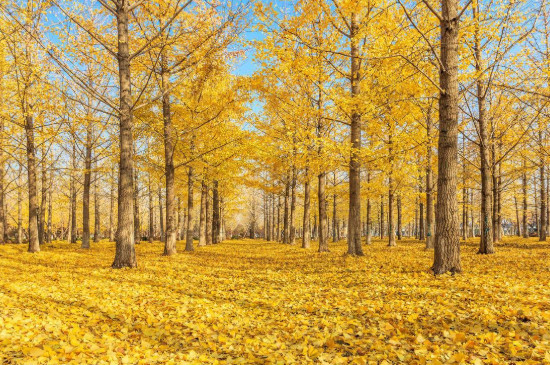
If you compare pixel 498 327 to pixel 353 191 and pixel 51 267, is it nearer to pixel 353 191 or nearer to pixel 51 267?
pixel 353 191

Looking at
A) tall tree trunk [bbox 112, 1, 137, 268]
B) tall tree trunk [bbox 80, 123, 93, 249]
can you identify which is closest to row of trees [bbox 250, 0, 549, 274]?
tall tree trunk [bbox 112, 1, 137, 268]

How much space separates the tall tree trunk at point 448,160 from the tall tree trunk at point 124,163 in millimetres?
7683

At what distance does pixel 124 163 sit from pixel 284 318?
6.57 m

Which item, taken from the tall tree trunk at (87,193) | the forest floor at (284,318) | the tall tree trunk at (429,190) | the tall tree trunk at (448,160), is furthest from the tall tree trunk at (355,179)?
the tall tree trunk at (87,193)

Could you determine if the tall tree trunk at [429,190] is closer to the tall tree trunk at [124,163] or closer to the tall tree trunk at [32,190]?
the tall tree trunk at [124,163]

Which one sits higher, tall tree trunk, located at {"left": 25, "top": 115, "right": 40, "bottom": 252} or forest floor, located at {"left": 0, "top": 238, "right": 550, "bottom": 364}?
tall tree trunk, located at {"left": 25, "top": 115, "right": 40, "bottom": 252}

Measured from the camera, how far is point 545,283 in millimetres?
5484

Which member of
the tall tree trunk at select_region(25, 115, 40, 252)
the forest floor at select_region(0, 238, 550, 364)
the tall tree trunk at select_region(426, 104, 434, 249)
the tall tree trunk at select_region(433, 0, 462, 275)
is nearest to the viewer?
the forest floor at select_region(0, 238, 550, 364)

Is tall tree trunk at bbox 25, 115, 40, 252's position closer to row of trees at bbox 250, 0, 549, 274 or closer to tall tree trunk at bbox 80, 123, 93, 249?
tall tree trunk at bbox 80, 123, 93, 249

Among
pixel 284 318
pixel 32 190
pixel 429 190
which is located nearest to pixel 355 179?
pixel 429 190

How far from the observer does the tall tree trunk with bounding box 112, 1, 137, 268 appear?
8.80m

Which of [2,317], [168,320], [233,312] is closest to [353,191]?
[233,312]

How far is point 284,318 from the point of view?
468 cm

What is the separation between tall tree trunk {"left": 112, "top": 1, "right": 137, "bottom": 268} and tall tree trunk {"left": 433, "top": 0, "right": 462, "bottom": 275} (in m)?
7.68
